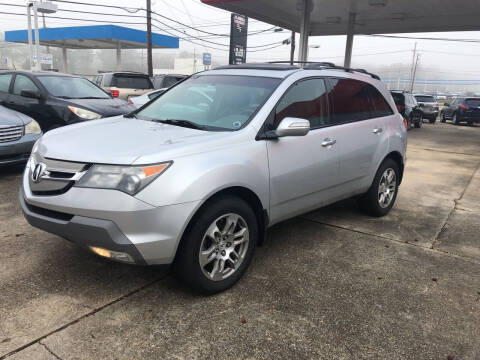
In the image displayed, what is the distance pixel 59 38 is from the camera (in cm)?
3531

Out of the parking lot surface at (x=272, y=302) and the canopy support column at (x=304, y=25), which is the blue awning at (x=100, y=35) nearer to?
the canopy support column at (x=304, y=25)

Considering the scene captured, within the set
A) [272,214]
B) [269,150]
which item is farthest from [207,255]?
[269,150]

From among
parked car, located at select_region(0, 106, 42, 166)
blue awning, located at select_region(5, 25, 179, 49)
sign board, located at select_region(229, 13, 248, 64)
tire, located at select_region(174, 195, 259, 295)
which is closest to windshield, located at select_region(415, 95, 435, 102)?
sign board, located at select_region(229, 13, 248, 64)

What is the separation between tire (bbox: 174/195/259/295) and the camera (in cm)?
291

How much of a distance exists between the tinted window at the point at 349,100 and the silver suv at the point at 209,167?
13 mm

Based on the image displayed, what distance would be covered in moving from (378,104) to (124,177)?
3.49m

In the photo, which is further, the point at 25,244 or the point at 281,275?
the point at 25,244

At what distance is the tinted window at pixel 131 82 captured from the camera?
43.7 feet

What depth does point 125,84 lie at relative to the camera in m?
13.5

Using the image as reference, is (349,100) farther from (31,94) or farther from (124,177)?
(31,94)

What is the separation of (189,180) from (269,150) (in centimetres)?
89

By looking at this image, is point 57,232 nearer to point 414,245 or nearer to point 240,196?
point 240,196

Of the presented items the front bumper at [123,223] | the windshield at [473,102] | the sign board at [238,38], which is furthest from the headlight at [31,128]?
the windshield at [473,102]

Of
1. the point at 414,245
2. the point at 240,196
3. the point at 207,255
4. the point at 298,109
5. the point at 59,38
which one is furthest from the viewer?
the point at 59,38
